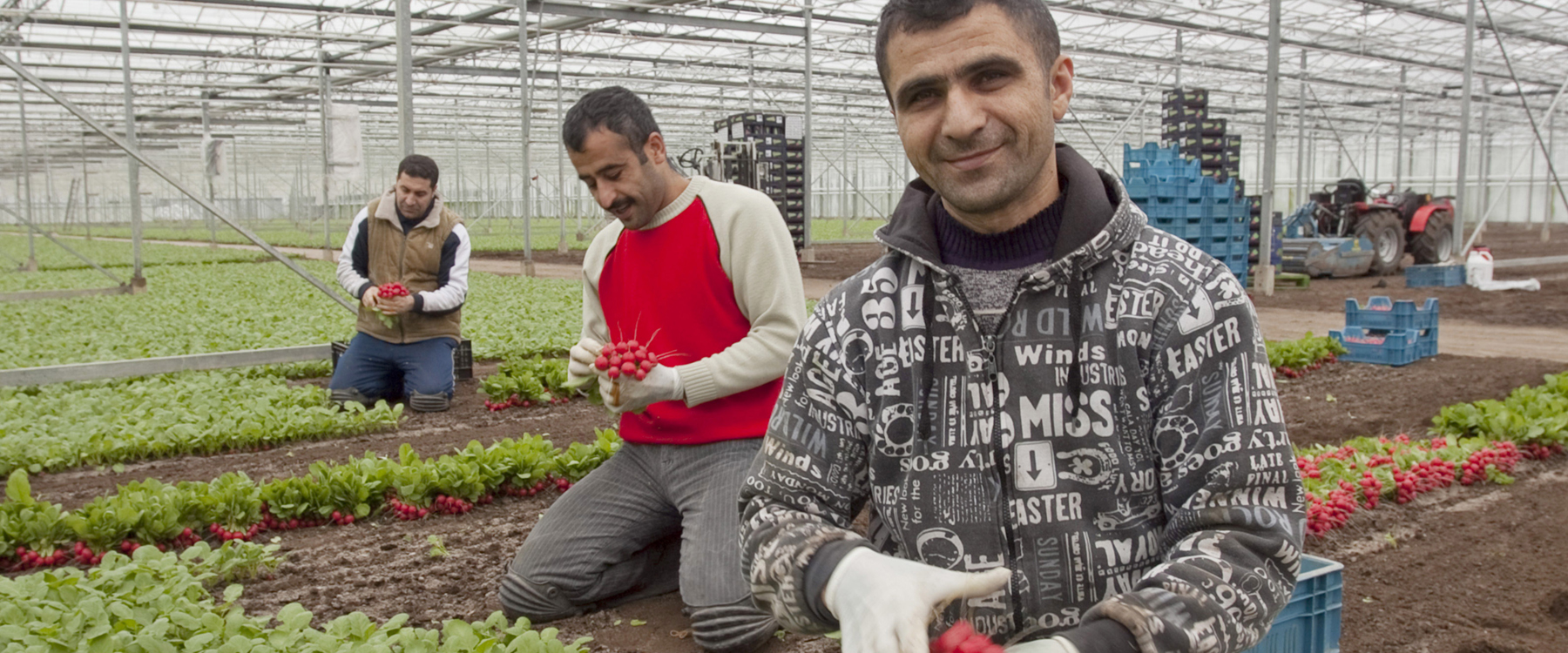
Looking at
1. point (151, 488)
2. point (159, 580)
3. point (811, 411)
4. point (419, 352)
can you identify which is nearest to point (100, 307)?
point (419, 352)

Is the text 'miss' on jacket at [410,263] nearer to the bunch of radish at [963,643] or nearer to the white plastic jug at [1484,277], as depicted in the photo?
the bunch of radish at [963,643]

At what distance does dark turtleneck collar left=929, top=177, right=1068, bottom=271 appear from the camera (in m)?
1.56

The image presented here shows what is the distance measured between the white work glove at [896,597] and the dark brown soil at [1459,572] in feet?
7.97

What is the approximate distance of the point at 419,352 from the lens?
22.5 feet

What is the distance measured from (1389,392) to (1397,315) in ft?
4.79

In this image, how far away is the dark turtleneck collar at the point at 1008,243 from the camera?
5.13 feet

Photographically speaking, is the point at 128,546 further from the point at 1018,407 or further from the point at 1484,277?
the point at 1484,277

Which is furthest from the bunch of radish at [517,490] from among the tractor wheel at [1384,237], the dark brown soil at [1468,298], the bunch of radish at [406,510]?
the tractor wheel at [1384,237]

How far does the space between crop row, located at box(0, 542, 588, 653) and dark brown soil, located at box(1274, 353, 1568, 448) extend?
4.86 meters

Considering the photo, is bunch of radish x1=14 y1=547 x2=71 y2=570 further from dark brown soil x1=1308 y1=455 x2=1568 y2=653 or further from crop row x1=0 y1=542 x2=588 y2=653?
dark brown soil x1=1308 y1=455 x2=1568 y2=653

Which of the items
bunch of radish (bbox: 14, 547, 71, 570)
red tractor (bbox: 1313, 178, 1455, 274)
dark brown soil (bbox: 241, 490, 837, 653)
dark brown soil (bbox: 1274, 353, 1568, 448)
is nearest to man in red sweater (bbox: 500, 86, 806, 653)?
dark brown soil (bbox: 241, 490, 837, 653)

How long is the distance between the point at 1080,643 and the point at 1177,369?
39 cm

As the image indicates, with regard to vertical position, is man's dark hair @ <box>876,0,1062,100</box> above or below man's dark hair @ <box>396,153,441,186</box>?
below

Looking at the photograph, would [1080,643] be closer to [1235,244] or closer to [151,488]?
[151,488]
